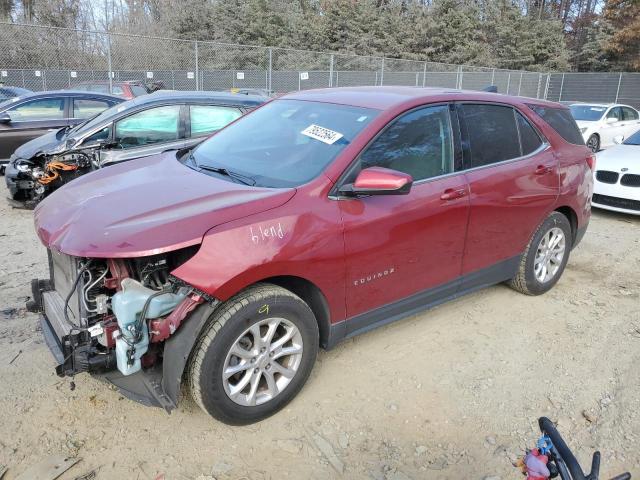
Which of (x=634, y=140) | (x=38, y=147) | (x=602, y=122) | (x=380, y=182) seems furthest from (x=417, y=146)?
(x=602, y=122)

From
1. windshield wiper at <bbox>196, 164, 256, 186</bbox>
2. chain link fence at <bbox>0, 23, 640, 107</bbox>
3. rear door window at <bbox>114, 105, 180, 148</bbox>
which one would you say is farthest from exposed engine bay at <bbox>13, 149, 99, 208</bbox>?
chain link fence at <bbox>0, 23, 640, 107</bbox>

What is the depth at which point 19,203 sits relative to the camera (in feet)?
22.5

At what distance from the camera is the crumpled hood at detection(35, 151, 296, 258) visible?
245 cm

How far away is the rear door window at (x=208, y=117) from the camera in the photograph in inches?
271

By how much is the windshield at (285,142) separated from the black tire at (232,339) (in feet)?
2.23

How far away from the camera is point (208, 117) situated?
23.0ft

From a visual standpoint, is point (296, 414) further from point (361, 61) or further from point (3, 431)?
point (361, 61)

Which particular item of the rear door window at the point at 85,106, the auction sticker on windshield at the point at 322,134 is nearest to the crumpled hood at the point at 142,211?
the auction sticker on windshield at the point at 322,134

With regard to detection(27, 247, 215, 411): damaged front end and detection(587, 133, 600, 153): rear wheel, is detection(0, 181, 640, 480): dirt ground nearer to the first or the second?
detection(27, 247, 215, 411): damaged front end

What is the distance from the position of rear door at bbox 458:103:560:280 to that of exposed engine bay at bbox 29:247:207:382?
214cm

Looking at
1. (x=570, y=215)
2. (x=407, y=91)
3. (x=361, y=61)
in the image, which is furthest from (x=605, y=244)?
(x=361, y=61)

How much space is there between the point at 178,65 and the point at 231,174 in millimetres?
19020

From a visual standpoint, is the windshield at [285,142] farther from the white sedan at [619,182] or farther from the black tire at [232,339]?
the white sedan at [619,182]

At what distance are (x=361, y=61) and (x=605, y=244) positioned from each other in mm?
20773
